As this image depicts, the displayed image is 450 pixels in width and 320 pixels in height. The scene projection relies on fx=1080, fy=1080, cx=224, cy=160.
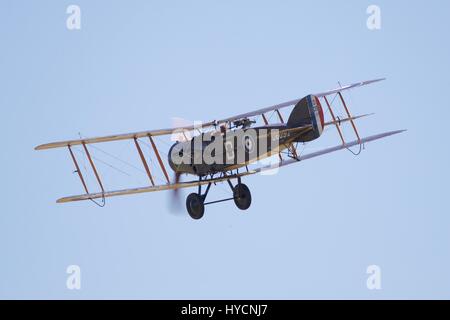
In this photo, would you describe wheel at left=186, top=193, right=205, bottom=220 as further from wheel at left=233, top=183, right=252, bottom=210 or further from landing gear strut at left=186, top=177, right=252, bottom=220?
wheel at left=233, top=183, right=252, bottom=210

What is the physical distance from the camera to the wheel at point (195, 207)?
24.8m

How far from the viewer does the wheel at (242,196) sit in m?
24.7

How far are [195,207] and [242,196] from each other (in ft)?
3.64

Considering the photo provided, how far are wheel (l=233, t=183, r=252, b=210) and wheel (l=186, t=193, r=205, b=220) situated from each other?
0.80 m

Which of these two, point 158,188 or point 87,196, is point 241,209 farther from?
point 87,196

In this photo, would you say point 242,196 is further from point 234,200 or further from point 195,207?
point 195,207

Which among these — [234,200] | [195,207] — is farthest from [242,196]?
[195,207]

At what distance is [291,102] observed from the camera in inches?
→ 1057

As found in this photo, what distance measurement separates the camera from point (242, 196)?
24.8 metres

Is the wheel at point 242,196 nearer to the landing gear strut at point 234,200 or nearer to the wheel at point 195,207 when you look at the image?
the landing gear strut at point 234,200

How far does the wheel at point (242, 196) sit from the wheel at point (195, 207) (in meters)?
0.80

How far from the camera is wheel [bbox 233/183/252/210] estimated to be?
24.7 m
